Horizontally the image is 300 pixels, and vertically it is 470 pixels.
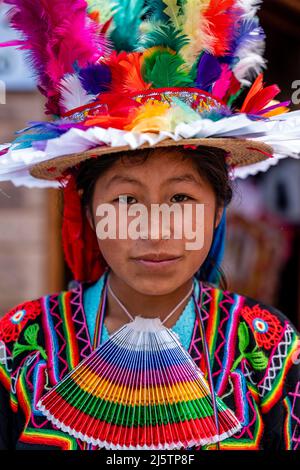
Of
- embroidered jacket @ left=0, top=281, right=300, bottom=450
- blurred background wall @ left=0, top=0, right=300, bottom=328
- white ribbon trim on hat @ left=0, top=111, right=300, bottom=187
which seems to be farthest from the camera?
blurred background wall @ left=0, top=0, right=300, bottom=328

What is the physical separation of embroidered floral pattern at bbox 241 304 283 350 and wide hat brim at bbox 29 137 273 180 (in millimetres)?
391

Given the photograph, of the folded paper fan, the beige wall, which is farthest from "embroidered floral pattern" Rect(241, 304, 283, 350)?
the beige wall

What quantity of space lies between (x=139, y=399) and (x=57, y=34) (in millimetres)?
875

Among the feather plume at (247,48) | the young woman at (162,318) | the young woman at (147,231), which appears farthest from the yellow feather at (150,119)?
the feather plume at (247,48)

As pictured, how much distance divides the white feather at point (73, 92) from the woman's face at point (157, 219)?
0.17 metres

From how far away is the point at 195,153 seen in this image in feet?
5.48

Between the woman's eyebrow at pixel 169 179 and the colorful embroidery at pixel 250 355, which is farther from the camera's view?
the colorful embroidery at pixel 250 355

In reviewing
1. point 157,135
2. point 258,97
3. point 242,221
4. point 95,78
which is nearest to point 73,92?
point 95,78

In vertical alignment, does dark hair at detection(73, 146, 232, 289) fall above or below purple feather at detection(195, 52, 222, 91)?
below

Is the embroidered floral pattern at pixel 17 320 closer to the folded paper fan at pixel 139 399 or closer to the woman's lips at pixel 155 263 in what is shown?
the folded paper fan at pixel 139 399

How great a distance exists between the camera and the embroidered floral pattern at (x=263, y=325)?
182cm

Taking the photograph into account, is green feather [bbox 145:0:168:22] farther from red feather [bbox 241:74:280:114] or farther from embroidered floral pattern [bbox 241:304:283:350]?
embroidered floral pattern [bbox 241:304:283:350]

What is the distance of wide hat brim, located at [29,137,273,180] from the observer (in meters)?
1.53

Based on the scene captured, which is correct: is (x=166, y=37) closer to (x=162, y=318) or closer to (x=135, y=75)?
(x=135, y=75)
